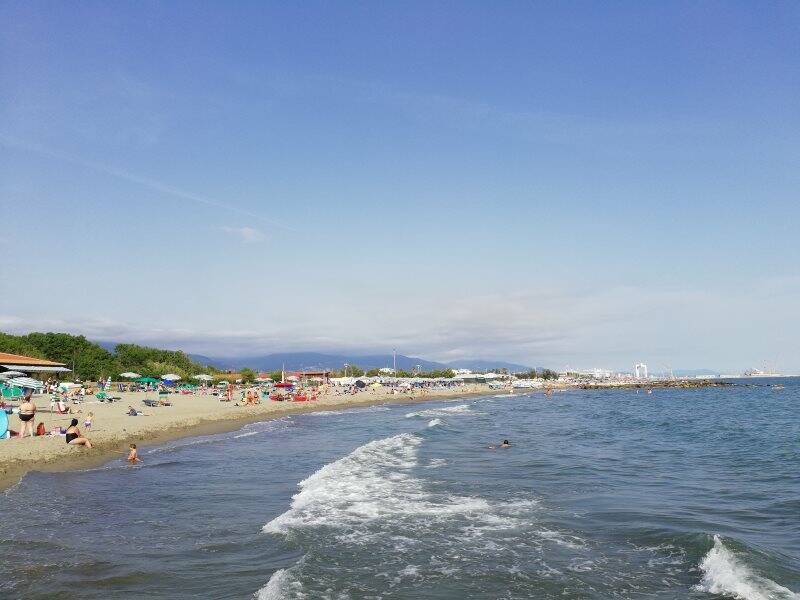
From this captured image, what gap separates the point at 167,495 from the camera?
16094mm

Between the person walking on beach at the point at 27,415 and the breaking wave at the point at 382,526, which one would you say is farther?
the person walking on beach at the point at 27,415

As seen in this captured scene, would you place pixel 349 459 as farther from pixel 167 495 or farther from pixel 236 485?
pixel 167 495

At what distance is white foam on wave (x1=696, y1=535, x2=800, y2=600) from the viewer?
9203 millimetres

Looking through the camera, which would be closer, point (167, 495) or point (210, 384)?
point (167, 495)

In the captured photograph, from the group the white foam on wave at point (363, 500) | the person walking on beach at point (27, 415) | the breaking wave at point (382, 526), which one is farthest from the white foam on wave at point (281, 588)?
the person walking on beach at point (27, 415)

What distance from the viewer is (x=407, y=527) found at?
13203 millimetres

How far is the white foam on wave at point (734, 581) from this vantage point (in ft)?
30.2

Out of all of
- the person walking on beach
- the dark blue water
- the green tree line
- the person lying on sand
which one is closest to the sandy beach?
the person lying on sand

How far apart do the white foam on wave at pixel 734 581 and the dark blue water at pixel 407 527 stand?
4 centimetres

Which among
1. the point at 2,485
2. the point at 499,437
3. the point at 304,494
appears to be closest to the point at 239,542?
the point at 304,494

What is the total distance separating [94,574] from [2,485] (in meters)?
8.92

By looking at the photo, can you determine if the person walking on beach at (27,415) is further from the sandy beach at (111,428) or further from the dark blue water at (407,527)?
the dark blue water at (407,527)

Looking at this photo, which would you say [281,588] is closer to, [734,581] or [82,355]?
[734,581]

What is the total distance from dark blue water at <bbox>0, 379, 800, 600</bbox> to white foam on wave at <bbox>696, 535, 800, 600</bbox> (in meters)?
0.04
